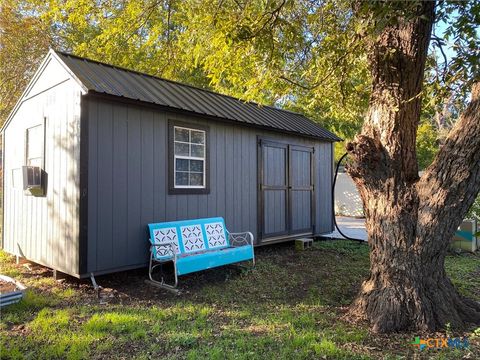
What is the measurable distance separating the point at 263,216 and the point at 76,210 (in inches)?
144

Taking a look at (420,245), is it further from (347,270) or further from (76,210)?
(76,210)

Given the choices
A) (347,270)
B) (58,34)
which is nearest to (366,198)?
(347,270)

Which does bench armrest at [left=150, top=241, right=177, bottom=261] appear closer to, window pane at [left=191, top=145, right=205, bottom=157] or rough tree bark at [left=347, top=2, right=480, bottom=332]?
window pane at [left=191, top=145, right=205, bottom=157]

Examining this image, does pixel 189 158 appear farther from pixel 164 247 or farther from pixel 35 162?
pixel 35 162

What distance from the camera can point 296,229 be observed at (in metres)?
8.01

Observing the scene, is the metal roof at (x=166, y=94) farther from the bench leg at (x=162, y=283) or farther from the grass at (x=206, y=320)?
the grass at (x=206, y=320)

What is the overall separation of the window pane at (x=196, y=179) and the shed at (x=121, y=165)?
2 centimetres

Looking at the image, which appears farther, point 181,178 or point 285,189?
point 285,189

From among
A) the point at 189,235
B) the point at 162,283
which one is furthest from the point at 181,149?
the point at 162,283

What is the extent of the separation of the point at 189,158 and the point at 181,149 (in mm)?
202

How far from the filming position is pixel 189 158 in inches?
229

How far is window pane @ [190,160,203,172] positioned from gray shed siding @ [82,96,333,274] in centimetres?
21

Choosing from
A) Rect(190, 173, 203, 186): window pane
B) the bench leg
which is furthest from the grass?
Rect(190, 173, 203, 186): window pane

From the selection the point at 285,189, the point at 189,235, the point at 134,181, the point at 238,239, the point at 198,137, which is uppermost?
the point at 198,137
